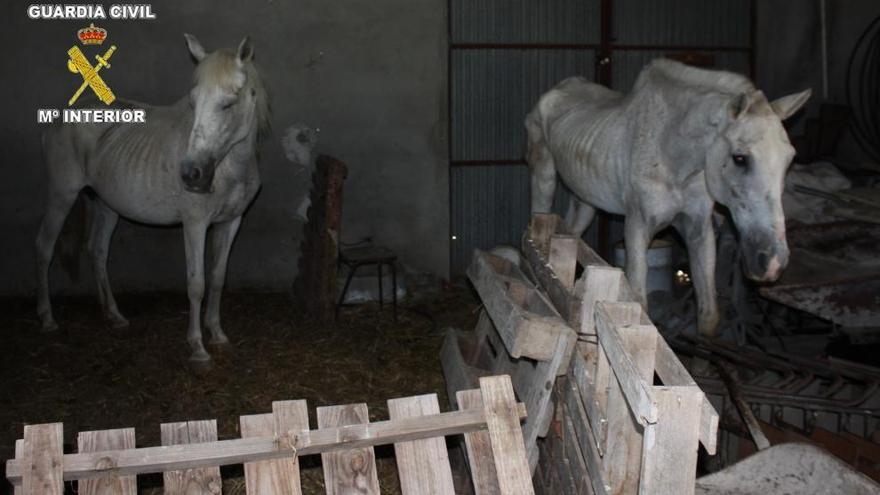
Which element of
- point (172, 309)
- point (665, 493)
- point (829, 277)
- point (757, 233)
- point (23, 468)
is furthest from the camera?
point (172, 309)

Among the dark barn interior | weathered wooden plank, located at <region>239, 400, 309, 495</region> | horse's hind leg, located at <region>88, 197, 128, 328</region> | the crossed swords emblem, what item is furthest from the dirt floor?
weathered wooden plank, located at <region>239, 400, 309, 495</region>

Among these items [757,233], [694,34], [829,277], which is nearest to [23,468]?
[757,233]

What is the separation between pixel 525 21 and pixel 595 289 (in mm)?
5922

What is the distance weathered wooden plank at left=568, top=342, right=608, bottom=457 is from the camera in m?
2.49

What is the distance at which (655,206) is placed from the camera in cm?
549

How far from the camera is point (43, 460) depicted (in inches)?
83.0

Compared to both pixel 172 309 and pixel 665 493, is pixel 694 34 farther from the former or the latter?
pixel 665 493

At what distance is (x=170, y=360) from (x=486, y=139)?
13.0 feet

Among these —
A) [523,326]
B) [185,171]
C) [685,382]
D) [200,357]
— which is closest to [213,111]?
[185,171]

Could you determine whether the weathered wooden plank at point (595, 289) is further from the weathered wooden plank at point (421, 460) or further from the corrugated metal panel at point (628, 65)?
the corrugated metal panel at point (628, 65)

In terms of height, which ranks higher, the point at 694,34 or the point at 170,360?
the point at 694,34

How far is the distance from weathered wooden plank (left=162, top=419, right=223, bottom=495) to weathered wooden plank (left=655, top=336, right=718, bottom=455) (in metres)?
1.24

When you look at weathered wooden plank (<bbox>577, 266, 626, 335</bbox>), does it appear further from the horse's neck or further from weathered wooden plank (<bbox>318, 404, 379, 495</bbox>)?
the horse's neck

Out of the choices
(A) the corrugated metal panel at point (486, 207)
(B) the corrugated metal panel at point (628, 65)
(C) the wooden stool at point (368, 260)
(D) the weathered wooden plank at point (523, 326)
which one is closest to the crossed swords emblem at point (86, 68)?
(C) the wooden stool at point (368, 260)
